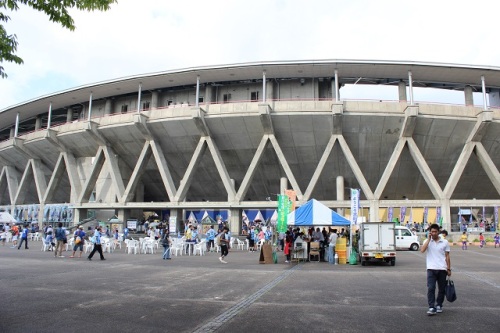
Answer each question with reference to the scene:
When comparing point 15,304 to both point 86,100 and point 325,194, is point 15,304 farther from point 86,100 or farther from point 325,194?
point 86,100

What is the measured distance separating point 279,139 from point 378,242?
1902 centimetres

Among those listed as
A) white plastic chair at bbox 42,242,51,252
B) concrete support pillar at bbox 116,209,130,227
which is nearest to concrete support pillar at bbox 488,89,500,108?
concrete support pillar at bbox 116,209,130,227

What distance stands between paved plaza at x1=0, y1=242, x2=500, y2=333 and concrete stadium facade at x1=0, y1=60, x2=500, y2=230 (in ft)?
67.8

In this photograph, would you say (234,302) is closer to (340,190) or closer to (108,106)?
(340,190)

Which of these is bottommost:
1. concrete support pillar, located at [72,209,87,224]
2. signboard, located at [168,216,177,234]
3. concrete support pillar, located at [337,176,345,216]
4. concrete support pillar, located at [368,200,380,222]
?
signboard, located at [168,216,177,234]

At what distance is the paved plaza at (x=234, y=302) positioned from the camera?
20.7 ft

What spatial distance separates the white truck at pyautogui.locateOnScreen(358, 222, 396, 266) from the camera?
1681 cm

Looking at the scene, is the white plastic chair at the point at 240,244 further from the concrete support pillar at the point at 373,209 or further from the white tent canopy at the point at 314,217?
the concrete support pillar at the point at 373,209

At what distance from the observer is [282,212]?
19219mm

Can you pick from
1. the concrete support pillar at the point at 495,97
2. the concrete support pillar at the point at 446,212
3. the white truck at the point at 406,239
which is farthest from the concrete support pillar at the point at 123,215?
the concrete support pillar at the point at 495,97

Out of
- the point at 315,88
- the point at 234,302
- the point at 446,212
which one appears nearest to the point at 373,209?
the point at 446,212

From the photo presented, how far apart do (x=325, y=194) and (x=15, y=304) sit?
34.8 metres

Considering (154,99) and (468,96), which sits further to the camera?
(154,99)

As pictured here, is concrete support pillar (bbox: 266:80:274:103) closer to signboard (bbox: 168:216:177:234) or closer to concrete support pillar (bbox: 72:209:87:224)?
signboard (bbox: 168:216:177:234)
